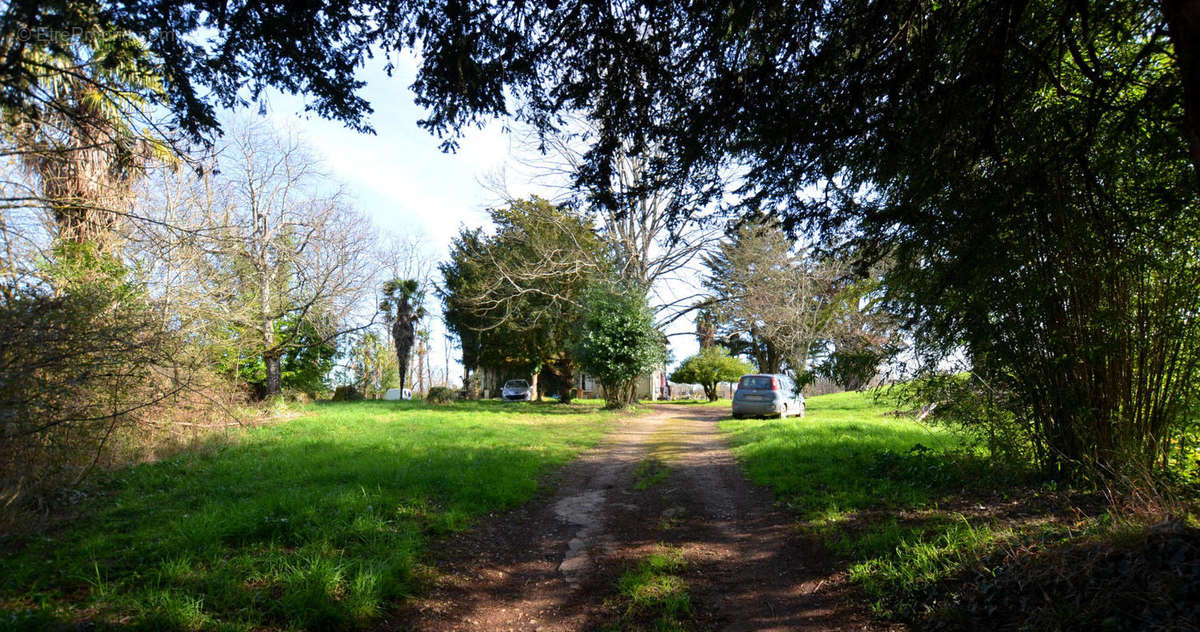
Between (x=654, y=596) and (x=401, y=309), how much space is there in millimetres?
27251

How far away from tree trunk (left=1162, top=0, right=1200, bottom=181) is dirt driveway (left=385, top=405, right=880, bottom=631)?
3.18 m

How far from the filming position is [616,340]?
2045 cm

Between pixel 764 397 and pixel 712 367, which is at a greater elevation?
pixel 712 367

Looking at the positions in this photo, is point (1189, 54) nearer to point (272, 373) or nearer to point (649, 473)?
point (649, 473)

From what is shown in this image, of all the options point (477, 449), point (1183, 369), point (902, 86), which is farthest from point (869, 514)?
point (477, 449)

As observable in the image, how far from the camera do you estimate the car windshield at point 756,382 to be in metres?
17.1

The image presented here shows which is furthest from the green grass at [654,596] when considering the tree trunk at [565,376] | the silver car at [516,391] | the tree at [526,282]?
the silver car at [516,391]

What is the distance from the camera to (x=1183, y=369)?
16.0 ft

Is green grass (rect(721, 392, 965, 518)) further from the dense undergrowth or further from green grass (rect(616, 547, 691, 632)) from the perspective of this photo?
green grass (rect(616, 547, 691, 632))

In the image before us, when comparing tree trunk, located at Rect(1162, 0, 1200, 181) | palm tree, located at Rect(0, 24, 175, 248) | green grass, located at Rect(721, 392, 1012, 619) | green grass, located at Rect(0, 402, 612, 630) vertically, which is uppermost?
palm tree, located at Rect(0, 24, 175, 248)

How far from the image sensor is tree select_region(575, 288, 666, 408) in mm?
20359

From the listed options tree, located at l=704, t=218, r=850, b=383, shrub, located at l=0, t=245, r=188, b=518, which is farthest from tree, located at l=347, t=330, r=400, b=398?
shrub, located at l=0, t=245, r=188, b=518

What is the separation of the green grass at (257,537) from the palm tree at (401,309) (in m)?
20.0

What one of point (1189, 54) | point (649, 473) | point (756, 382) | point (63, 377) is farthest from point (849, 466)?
point (756, 382)
